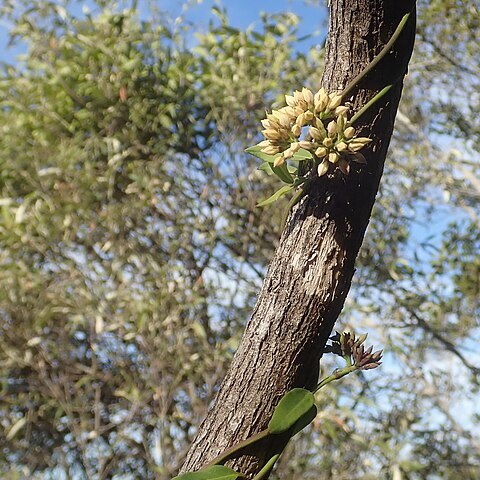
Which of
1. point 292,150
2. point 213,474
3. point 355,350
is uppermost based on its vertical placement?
point 292,150

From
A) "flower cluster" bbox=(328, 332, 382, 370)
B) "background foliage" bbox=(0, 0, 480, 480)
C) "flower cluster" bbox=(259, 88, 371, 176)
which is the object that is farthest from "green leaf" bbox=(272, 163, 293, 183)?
Answer: "background foliage" bbox=(0, 0, 480, 480)

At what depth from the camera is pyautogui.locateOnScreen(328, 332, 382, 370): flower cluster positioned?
0.58m

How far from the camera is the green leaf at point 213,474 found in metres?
0.52

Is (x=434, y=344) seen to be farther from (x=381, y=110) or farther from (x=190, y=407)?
(x=381, y=110)

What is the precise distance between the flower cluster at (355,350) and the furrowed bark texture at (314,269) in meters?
0.04

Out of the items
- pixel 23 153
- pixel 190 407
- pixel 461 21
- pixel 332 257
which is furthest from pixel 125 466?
pixel 332 257

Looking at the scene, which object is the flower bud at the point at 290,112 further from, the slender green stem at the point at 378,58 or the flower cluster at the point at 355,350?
the flower cluster at the point at 355,350

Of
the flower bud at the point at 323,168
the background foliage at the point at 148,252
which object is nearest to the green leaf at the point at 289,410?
the flower bud at the point at 323,168

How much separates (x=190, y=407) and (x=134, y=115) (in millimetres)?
927

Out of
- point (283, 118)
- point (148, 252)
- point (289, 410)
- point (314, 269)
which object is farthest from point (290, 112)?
point (148, 252)

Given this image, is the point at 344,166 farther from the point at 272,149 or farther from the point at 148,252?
the point at 148,252

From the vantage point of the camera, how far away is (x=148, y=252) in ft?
7.16

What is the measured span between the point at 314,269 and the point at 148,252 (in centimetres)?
168

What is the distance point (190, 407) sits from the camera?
221cm
